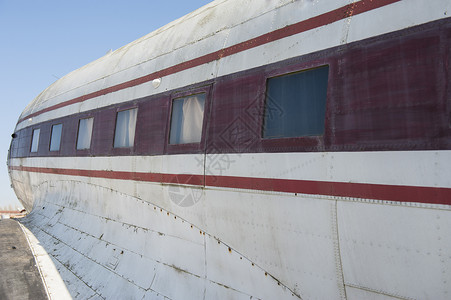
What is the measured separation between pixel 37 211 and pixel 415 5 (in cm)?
1017

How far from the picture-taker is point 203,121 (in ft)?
14.9

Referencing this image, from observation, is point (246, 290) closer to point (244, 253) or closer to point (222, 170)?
point (244, 253)

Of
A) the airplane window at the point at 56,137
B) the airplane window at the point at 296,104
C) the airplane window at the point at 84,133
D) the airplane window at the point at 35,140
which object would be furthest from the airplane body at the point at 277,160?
the airplane window at the point at 35,140

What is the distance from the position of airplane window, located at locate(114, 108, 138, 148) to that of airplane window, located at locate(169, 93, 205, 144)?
3.80 ft

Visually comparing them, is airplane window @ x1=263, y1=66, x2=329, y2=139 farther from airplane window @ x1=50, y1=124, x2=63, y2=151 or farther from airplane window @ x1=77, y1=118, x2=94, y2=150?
airplane window @ x1=50, y1=124, x2=63, y2=151

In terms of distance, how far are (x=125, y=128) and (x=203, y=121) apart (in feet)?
7.47

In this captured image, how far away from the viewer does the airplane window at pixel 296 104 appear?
3.33m

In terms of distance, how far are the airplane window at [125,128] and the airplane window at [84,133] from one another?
123 cm

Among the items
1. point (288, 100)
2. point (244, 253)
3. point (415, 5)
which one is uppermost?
point (415, 5)

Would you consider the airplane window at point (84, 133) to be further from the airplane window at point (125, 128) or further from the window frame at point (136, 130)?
the airplane window at point (125, 128)

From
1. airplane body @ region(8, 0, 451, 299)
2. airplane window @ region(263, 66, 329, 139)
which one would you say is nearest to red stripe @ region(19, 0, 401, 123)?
airplane body @ region(8, 0, 451, 299)

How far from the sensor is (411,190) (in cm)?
260

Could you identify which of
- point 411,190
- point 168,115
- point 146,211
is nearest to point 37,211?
point 146,211

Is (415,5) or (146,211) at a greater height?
(415,5)
